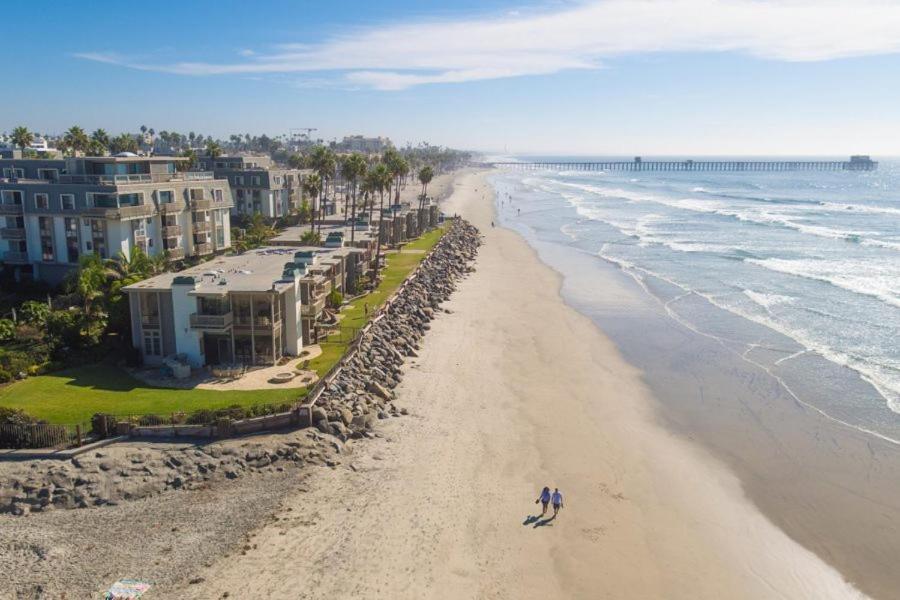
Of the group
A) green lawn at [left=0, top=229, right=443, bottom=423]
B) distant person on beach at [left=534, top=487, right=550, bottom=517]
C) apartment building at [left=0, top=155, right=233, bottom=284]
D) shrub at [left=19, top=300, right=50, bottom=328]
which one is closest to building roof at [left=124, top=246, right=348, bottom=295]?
green lawn at [left=0, top=229, right=443, bottom=423]

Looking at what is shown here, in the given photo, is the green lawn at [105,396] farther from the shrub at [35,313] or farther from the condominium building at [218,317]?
the shrub at [35,313]

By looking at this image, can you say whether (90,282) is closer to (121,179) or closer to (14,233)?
(121,179)

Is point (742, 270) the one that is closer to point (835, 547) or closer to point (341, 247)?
point (341, 247)

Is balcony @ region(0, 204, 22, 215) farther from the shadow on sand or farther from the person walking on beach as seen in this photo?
the person walking on beach

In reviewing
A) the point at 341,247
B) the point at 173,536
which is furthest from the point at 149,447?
the point at 341,247

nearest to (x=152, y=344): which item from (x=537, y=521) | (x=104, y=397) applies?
(x=104, y=397)

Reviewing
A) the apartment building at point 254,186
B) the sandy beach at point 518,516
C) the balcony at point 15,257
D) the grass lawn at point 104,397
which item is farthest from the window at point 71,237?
the apartment building at point 254,186

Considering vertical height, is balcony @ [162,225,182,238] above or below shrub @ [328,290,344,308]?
above
